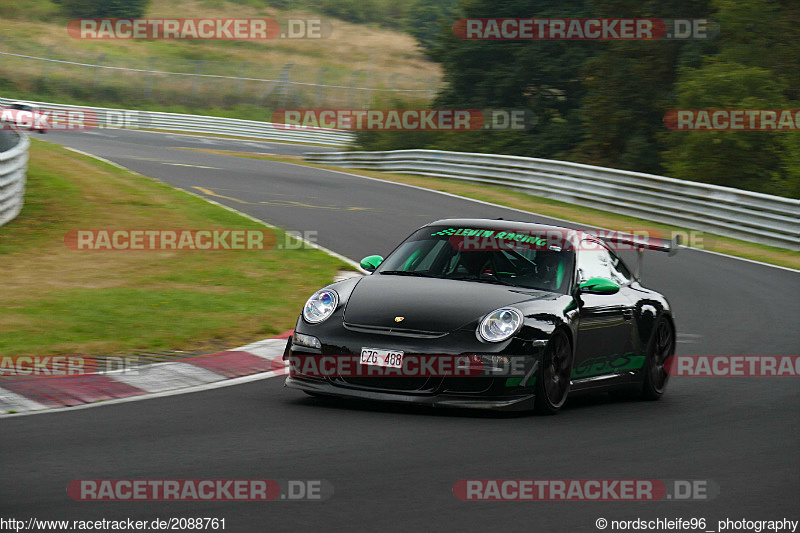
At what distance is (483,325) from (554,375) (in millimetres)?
717

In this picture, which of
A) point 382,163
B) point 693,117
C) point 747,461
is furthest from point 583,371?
point 382,163

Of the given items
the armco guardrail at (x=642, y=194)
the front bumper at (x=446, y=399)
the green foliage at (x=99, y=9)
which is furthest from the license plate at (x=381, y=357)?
the green foliage at (x=99, y=9)

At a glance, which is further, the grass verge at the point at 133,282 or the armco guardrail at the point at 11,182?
the armco guardrail at the point at 11,182

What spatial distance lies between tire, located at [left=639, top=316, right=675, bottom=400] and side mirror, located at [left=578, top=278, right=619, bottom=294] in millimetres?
1191

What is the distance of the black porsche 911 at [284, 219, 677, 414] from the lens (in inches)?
308

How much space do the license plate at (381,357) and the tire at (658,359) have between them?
2.61 metres

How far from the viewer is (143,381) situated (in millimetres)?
8898

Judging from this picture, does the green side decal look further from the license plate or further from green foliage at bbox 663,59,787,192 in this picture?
green foliage at bbox 663,59,787,192

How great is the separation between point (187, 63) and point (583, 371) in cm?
5371

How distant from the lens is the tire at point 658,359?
9594 mm

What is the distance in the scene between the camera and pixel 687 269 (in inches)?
707

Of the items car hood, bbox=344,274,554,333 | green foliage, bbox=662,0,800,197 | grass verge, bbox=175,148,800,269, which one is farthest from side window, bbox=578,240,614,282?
green foliage, bbox=662,0,800,197

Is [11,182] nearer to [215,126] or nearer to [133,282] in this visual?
[133,282]

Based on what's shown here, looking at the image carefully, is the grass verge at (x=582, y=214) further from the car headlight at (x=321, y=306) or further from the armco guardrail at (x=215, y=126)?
the armco guardrail at (x=215, y=126)
